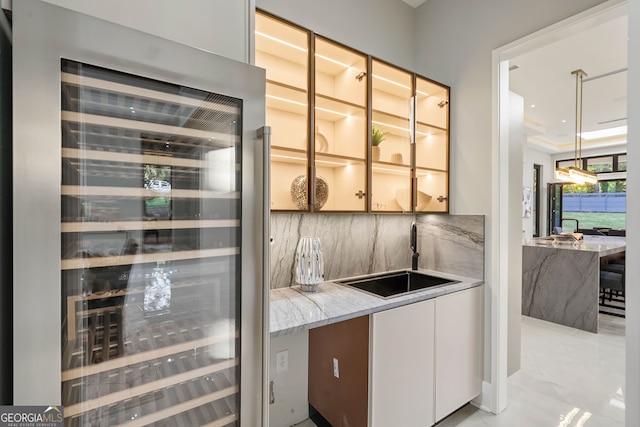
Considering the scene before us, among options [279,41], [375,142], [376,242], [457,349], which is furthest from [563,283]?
[279,41]

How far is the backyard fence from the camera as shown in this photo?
26.7 ft

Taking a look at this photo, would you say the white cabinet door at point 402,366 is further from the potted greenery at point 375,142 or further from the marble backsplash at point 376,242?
the potted greenery at point 375,142

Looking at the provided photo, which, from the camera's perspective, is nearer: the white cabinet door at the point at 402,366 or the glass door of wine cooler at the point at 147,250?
the glass door of wine cooler at the point at 147,250

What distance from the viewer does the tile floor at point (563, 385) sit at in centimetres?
215

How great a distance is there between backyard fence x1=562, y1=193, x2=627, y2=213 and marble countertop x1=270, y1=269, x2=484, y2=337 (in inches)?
359

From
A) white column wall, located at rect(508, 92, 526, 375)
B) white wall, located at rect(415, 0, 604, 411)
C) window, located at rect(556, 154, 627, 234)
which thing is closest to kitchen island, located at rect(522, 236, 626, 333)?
white column wall, located at rect(508, 92, 526, 375)

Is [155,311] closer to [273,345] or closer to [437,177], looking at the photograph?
[273,345]

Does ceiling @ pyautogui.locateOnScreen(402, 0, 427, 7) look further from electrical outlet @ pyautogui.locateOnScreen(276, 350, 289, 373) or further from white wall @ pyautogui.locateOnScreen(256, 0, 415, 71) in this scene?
electrical outlet @ pyautogui.locateOnScreen(276, 350, 289, 373)

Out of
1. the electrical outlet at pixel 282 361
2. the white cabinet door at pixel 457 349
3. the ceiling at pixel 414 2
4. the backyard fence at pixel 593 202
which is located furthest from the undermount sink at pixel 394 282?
the backyard fence at pixel 593 202

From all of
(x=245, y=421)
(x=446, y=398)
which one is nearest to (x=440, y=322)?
(x=446, y=398)

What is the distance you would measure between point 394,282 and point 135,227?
83.4 inches

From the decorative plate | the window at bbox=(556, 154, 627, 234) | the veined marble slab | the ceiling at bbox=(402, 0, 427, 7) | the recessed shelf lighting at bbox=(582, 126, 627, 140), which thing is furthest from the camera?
the window at bbox=(556, 154, 627, 234)

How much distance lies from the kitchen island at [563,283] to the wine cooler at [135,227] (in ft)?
14.7

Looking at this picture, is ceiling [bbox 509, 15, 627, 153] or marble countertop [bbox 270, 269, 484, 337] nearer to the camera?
marble countertop [bbox 270, 269, 484, 337]
